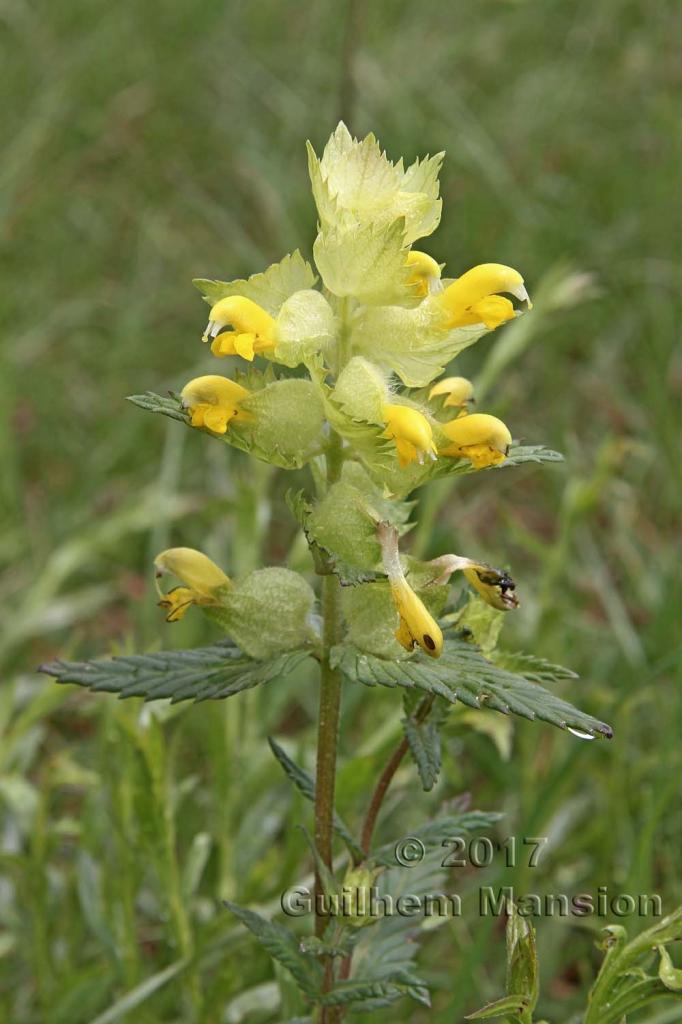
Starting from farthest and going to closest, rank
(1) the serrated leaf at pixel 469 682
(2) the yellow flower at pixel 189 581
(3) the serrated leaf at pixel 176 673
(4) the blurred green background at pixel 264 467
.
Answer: (4) the blurred green background at pixel 264 467 < (2) the yellow flower at pixel 189 581 < (3) the serrated leaf at pixel 176 673 < (1) the serrated leaf at pixel 469 682

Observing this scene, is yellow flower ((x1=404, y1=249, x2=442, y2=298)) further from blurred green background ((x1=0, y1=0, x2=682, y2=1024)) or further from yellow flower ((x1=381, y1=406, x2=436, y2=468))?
blurred green background ((x1=0, y1=0, x2=682, y2=1024))

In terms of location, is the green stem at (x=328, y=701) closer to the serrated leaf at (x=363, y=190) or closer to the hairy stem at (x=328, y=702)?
the hairy stem at (x=328, y=702)

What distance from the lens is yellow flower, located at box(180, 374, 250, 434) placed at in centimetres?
114

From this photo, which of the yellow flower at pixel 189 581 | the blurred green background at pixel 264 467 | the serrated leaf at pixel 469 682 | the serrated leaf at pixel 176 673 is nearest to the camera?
the serrated leaf at pixel 469 682

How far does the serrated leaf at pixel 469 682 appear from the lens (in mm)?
1035

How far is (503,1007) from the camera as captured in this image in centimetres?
107

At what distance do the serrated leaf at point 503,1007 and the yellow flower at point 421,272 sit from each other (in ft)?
2.23

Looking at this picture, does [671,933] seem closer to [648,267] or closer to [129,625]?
[129,625]

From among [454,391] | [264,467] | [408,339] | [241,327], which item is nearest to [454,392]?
[454,391]

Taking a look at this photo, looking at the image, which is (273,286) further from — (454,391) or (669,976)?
Result: (669,976)

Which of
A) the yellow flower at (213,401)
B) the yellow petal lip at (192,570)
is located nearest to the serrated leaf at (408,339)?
the yellow flower at (213,401)

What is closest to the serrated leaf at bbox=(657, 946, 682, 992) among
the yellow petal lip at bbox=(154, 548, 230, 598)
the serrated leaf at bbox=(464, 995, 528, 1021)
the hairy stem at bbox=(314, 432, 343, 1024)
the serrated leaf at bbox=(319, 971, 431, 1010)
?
Result: the serrated leaf at bbox=(464, 995, 528, 1021)

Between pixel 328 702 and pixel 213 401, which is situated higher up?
pixel 213 401

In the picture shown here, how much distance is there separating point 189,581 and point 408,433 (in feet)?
1.04
